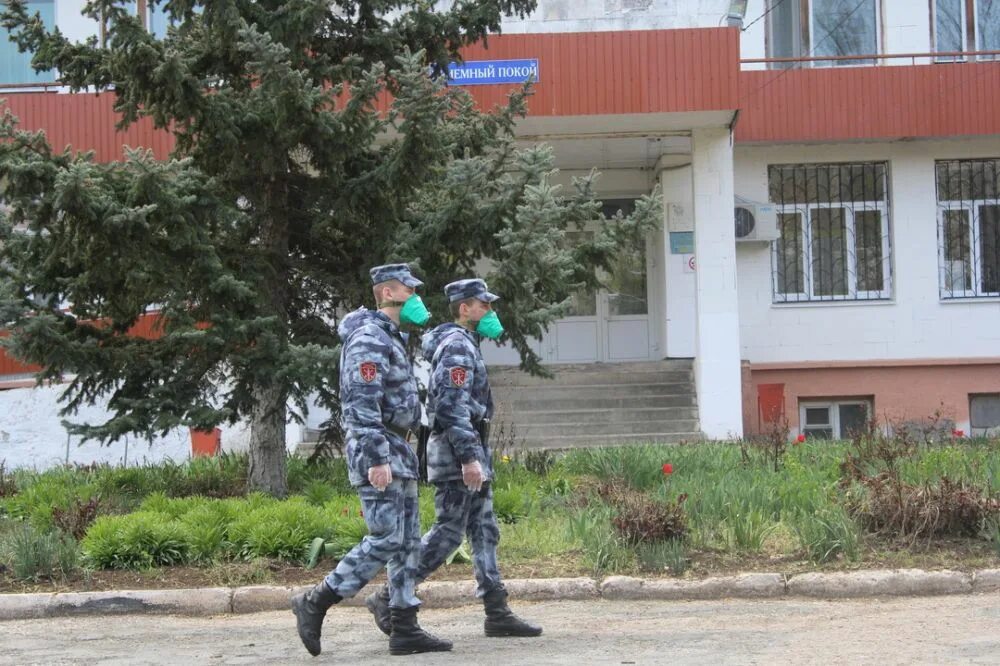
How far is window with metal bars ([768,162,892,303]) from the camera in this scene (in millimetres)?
17344

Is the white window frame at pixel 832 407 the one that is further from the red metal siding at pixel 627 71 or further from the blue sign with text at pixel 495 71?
the blue sign with text at pixel 495 71

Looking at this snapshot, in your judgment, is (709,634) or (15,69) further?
(15,69)

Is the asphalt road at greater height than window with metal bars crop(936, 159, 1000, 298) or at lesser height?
lesser

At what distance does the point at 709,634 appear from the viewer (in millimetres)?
6516

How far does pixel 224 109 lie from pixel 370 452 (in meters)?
4.35

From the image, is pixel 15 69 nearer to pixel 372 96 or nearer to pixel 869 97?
pixel 372 96

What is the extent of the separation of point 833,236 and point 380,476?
506 inches

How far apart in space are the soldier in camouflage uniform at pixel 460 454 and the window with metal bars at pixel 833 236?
11530 mm

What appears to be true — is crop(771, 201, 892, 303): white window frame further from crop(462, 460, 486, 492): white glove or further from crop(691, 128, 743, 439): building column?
crop(462, 460, 486, 492): white glove

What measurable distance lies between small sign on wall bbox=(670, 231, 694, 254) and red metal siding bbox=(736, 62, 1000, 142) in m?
1.83

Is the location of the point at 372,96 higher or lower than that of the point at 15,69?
lower

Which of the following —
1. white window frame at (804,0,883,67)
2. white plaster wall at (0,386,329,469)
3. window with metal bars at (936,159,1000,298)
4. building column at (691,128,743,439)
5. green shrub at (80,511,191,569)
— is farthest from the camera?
white window frame at (804,0,883,67)

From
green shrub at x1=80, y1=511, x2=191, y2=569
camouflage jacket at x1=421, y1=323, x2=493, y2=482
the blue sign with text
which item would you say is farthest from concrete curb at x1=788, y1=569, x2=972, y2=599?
the blue sign with text

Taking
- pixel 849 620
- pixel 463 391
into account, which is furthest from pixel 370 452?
pixel 849 620
